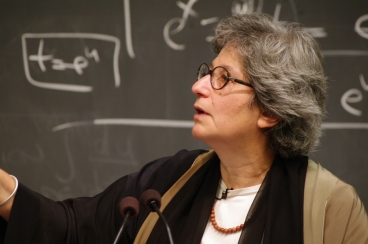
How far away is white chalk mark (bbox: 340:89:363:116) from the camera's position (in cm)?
222

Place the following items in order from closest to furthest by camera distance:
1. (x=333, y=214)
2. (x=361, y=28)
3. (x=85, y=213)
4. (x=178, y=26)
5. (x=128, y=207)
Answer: (x=128, y=207), (x=333, y=214), (x=85, y=213), (x=361, y=28), (x=178, y=26)

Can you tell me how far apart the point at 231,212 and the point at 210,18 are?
1.09m

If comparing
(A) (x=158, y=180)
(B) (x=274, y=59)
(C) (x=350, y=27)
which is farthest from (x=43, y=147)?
(C) (x=350, y=27)

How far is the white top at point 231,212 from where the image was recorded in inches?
59.2

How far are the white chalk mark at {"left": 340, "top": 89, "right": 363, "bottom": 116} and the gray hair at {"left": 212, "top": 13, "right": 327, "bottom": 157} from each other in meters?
→ 0.68

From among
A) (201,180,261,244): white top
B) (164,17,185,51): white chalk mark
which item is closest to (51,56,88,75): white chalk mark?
(164,17,185,51): white chalk mark

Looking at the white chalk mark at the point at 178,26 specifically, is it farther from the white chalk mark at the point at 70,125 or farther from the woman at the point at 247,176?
the woman at the point at 247,176

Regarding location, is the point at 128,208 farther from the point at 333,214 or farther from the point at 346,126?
the point at 346,126

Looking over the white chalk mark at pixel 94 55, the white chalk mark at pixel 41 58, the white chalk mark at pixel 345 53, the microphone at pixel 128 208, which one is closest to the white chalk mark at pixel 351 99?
the white chalk mark at pixel 345 53

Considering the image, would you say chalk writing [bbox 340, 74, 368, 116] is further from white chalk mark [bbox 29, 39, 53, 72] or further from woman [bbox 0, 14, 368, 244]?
white chalk mark [bbox 29, 39, 53, 72]

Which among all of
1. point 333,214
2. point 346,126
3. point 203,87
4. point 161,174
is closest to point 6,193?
point 161,174

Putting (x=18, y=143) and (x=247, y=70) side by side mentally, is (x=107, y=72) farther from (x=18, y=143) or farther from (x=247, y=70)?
(x=247, y=70)

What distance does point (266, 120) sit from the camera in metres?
1.55

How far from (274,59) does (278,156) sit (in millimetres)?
333
